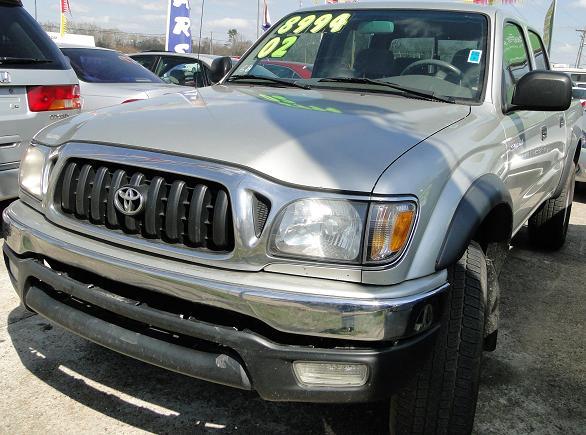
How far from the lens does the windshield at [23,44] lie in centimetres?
422

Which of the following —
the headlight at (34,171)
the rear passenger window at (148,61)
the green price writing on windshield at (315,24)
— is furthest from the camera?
the rear passenger window at (148,61)

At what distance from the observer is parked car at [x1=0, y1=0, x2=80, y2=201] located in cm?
407

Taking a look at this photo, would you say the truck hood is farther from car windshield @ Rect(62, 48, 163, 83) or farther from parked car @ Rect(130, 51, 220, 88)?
parked car @ Rect(130, 51, 220, 88)

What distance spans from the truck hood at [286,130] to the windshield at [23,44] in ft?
6.88

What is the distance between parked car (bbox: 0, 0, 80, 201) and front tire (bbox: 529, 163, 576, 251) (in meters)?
3.94

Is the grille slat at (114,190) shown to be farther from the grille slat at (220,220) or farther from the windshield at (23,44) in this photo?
Answer: the windshield at (23,44)

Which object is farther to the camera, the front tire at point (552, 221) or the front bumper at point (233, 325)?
the front tire at point (552, 221)

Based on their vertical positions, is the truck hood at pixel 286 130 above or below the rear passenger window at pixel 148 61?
below

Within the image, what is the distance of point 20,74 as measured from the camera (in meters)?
4.16

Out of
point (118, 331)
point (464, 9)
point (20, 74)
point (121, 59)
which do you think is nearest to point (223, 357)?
point (118, 331)

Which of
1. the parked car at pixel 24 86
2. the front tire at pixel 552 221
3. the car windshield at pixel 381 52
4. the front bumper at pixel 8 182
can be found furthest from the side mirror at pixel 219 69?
the front tire at pixel 552 221

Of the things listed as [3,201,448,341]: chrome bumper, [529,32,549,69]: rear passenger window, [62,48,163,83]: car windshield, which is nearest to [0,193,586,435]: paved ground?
[3,201,448,341]: chrome bumper

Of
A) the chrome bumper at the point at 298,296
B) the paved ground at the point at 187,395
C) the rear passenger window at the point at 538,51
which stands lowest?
the paved ground at the point at 187,395

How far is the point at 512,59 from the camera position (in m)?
→ 3.21
